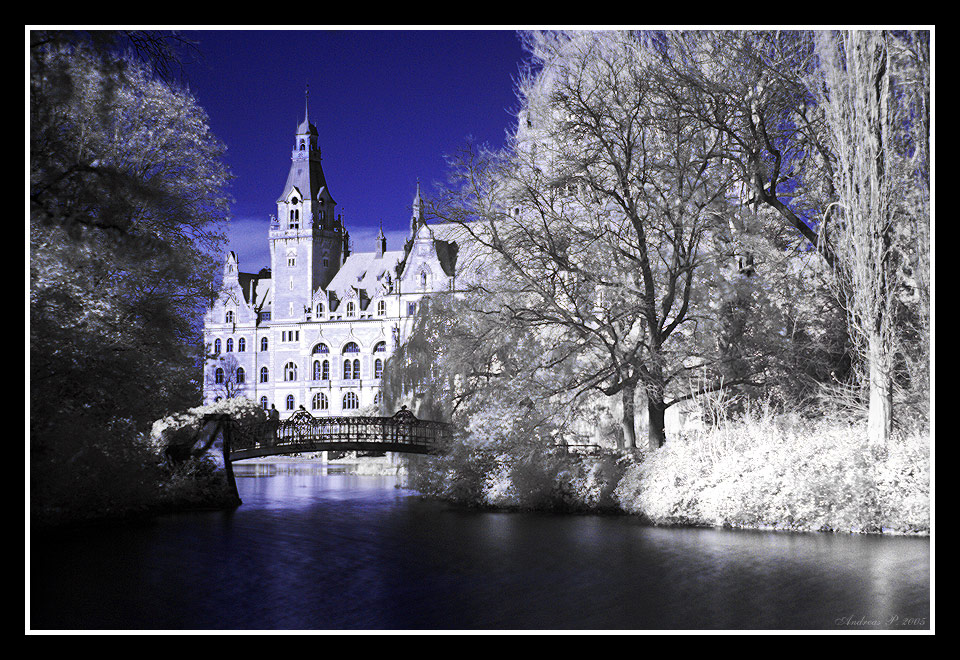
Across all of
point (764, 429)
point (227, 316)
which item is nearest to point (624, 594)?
point (764, 429)

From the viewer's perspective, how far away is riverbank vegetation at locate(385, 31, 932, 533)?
9.28 meters

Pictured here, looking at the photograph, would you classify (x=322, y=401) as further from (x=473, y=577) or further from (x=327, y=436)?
(x=473, y=577)

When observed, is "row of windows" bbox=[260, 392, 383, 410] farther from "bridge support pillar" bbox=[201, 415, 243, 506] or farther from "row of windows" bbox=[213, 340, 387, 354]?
"bridge support pillar" bbox=[201, 415, 243, 506]

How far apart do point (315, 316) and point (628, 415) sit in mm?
12474

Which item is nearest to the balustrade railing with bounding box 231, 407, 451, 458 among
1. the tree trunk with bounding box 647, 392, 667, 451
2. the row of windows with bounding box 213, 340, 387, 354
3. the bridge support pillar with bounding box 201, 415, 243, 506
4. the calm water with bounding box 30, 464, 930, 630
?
the bridge support pillar with bounding box 201, 415, 243, 506

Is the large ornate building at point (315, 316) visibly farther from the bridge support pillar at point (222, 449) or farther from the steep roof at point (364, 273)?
the bridge support pillar at point (222, 449)

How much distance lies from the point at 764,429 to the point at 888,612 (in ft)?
12.5

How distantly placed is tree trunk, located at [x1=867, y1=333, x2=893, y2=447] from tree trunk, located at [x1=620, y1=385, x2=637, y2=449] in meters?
2.95

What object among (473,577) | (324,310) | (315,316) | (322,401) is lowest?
(473,577)

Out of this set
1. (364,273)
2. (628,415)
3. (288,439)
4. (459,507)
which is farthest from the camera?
(364,273)

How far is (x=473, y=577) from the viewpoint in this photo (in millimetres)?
6785

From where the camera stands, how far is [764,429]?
29.9ft

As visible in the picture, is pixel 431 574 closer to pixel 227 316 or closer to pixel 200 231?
pixel 200 231

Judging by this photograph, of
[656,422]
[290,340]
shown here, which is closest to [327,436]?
[656,422]
